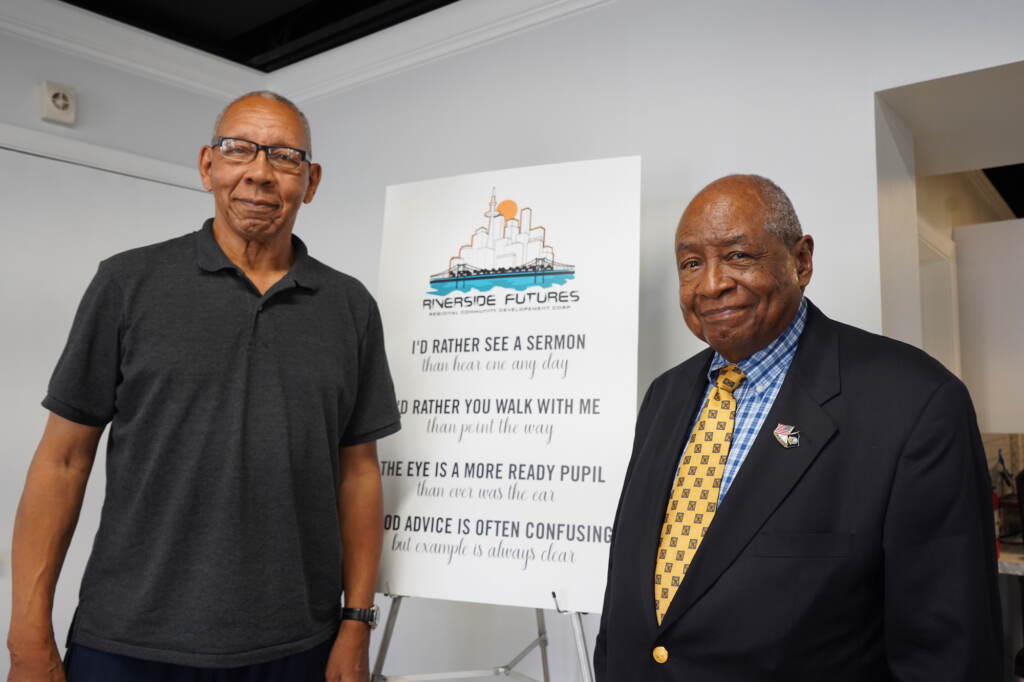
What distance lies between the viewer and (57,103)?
9.92 feet

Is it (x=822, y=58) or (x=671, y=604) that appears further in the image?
(x=822, y=58)

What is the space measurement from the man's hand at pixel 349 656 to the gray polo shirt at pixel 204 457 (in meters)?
0.04

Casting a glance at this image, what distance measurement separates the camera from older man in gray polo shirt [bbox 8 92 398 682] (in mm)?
1540

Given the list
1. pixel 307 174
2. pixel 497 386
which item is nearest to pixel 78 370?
pixel 307 174

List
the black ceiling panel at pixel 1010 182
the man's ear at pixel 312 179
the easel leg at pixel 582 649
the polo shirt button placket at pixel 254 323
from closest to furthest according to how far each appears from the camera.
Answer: the polo shirt button placket at pixel 254 323 < the man's ear at pixel 312 179 < the easel leg at pixel 582 649 < the black ceiling panel at pixel 1010 182

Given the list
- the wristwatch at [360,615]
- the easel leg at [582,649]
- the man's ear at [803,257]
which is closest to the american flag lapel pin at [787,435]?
the man's ear at [803,257]

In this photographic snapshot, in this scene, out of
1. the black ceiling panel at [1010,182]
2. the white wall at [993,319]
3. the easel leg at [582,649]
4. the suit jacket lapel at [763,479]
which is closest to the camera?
the suit jacket lapel at [763,479]

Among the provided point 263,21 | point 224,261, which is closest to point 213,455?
point 224,261

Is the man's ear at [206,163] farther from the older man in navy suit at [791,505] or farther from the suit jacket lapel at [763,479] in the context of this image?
the suit jacket lapel at [763,479]

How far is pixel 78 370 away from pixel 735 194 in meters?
1.24

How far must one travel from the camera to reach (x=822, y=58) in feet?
7.56

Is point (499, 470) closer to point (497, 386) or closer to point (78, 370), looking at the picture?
point (497, 386)

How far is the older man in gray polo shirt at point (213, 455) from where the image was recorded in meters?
1.54

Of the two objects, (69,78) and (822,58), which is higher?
(69,78)
